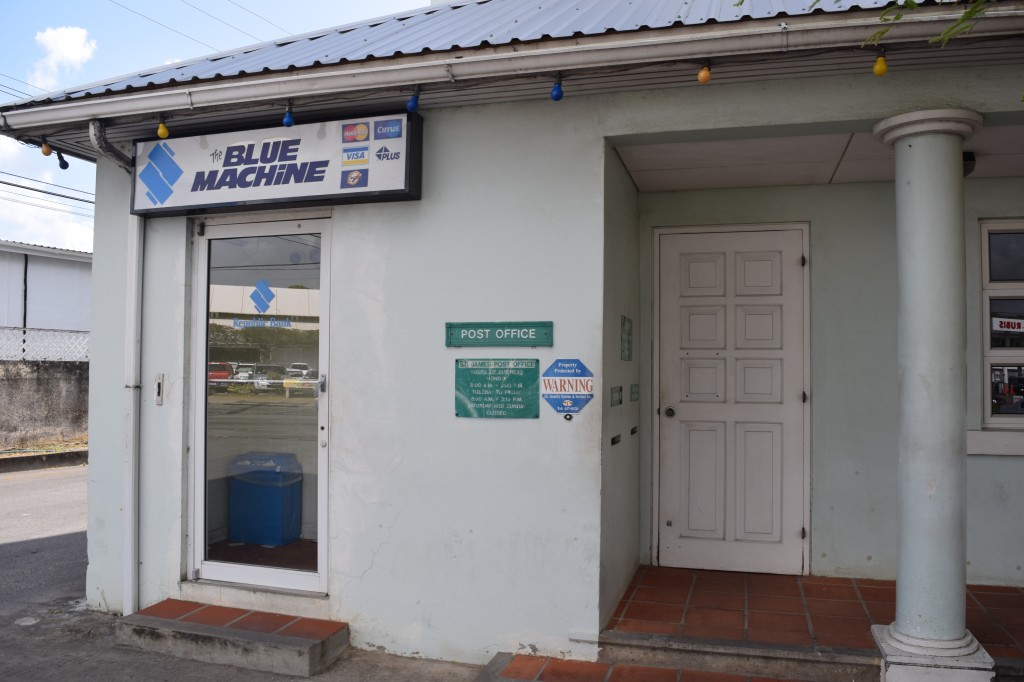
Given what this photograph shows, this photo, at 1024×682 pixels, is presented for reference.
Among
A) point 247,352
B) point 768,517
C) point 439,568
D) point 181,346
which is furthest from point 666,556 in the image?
point 181,346

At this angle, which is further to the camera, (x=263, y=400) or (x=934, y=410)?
(x=263, y=400)

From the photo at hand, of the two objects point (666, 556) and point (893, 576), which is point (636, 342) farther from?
point (893, 576)

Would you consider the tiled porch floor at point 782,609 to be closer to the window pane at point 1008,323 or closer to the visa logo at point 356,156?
the window pane at point 1008,323

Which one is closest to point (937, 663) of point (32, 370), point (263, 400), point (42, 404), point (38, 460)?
point (263, 400)

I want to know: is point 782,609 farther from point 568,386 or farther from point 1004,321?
point 1004,321

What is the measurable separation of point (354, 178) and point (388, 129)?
35 centimetres

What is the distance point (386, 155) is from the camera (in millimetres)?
4547

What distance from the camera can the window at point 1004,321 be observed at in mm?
5258

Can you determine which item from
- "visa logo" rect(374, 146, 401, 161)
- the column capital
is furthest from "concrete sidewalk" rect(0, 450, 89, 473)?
the column capital

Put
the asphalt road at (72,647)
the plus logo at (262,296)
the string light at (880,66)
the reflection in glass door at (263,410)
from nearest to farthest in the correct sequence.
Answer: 1. the string light at (880,66)
2. the asphalt road at (72,647)
3. the reflection in glass door at (263,410)
4. the plus logo at (262,296)

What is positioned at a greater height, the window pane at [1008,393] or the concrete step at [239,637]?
the window pane at [1008,393]

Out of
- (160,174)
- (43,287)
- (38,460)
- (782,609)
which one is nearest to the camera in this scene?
(782,609)

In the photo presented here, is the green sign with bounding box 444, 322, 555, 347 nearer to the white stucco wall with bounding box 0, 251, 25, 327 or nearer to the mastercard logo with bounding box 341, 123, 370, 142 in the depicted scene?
the mastercard logo with bounding box 341, 123, 370, 142

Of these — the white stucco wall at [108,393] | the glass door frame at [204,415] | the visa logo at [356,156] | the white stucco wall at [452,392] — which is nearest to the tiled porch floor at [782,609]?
the white stucco wall at [452,392]
